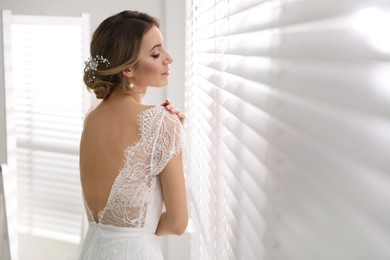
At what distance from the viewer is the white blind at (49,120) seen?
2.98 metres

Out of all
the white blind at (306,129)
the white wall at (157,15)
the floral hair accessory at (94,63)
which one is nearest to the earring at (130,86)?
the floral hair accessory at (94,63)

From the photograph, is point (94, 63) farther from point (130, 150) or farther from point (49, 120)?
point (49, 120)

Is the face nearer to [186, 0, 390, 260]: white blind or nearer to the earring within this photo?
the earring

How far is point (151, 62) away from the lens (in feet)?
5.59

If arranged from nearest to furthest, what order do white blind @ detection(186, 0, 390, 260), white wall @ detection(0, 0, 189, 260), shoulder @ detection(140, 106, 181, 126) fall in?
1. white blind @ detection(186, 0, 390, 260)
2. shoulder @ detection(140, 106, 181, 126)
3. white wall @ detection(0, 0, 189, 260)

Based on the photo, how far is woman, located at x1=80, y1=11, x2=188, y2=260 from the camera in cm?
165

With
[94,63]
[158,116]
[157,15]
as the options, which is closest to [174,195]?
[158,116]

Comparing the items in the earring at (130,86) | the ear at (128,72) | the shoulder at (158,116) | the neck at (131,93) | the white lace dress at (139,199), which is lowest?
the white lace dress at (139,199)

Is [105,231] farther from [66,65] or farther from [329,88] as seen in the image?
[66,65]

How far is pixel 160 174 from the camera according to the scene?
168 centimetres

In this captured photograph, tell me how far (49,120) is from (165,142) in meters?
1.66

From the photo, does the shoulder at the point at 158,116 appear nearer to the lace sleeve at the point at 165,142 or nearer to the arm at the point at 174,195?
the lace sleeve at the point at 165,142

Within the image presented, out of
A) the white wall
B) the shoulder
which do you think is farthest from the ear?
the white wall

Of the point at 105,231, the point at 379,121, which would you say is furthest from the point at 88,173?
the point at 379,121
